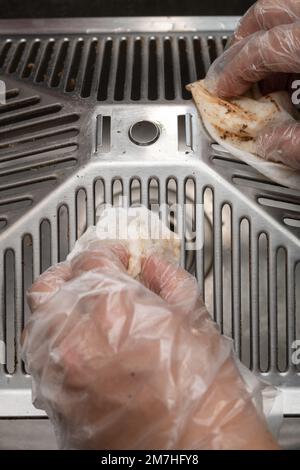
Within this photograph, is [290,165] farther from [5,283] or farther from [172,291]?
[5,283]

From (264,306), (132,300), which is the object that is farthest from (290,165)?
(132,300)

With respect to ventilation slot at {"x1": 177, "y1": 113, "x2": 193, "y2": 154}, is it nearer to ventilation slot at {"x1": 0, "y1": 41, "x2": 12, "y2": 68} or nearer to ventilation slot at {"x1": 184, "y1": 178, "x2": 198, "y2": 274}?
ventilation slot at {"x1": 184, "y1": 178, "x2": 198, "y2": 274}

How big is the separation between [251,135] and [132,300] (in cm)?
36

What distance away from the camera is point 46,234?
2.57ft

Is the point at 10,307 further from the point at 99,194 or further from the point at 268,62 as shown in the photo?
the point at 268,62

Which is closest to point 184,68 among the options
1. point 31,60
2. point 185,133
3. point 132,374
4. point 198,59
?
point 198,59

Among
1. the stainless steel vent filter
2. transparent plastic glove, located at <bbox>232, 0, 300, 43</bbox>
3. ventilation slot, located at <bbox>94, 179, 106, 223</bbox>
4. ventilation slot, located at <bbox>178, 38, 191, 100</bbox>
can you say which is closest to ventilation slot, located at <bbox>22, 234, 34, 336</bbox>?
the stainless steel vent filter

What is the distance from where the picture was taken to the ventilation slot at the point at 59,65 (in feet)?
2.80

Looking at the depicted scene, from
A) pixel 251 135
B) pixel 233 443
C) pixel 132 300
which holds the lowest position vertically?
pixel 233 443

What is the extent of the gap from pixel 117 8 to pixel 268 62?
0.36 meters

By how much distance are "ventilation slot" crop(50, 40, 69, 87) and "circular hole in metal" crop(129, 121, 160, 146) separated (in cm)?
15

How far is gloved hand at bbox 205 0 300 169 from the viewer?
72 cm

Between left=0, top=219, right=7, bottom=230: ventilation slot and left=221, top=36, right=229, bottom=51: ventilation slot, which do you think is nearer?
left=0, top=219, right=7, bottom=230: ventilation slot

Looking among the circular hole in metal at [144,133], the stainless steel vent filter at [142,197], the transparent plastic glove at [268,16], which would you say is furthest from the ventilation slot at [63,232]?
the transparent plastic glove at [268,16]
